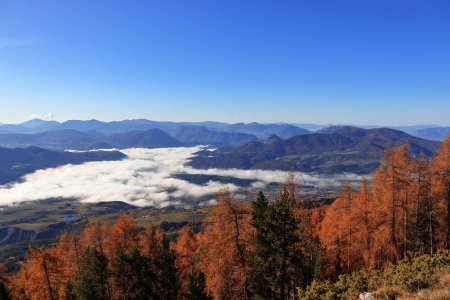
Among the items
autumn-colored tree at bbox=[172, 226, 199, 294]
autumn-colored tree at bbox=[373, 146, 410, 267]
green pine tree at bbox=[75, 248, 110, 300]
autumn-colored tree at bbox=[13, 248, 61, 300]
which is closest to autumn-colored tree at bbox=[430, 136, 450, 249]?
autumn-colored tree at bbox=[373, 146, 410, 267]

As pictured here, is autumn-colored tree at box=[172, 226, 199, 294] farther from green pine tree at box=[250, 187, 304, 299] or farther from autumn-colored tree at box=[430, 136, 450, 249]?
autumn-colored tree at box=[430, 136, 450, 249]

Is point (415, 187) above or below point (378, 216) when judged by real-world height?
above

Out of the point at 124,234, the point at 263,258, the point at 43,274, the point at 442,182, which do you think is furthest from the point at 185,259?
the point at 442,182

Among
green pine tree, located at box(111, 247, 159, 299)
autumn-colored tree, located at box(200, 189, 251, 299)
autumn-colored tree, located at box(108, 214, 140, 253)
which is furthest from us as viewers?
autumn-colored tree, located at box(108, 214, 140, 253)

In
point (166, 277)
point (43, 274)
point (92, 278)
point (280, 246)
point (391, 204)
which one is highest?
point (391, 204)

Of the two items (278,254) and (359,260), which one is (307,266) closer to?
(359,260)

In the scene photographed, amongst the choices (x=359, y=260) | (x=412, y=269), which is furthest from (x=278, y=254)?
(x=359, y=260)

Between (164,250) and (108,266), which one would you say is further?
(108,266)

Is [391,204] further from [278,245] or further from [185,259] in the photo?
[185,259]
